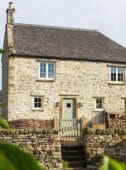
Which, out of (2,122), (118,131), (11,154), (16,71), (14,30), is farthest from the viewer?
(14,30)

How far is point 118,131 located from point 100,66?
14534 mm

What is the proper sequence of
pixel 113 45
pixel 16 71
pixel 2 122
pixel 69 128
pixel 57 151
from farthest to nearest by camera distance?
1. pixel 113 45
2. pixel 16 71
3. pixel 69 128
4. pixel 57 151
5. pixel 2 122

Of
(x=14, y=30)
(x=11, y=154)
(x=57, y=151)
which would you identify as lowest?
(x=57, y=151)

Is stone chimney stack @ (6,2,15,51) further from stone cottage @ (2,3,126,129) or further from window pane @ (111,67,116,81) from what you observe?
window pane @ (111,67,116,81)

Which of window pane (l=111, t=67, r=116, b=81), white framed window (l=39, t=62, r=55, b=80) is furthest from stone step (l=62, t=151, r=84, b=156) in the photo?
window pane (l=111, t=67, r=116, b=81)

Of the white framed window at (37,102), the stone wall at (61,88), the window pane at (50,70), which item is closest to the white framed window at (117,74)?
the stone wall at (61,88)

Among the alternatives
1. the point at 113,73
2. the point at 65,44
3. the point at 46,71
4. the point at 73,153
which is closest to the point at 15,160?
the point at 73,153

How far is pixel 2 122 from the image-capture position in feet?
3.44

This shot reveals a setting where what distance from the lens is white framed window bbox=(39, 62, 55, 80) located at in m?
32.1

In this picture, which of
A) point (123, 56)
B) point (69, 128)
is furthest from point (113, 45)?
point (69, 128)

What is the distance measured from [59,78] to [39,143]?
14.8 m

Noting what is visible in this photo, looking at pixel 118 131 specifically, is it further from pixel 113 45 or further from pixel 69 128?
pixel 113 45

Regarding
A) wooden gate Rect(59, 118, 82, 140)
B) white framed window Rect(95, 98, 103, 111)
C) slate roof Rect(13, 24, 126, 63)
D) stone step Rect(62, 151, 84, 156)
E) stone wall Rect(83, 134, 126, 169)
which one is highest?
slate roof Rect(13, 24, 126, 63)

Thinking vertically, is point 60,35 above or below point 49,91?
above
